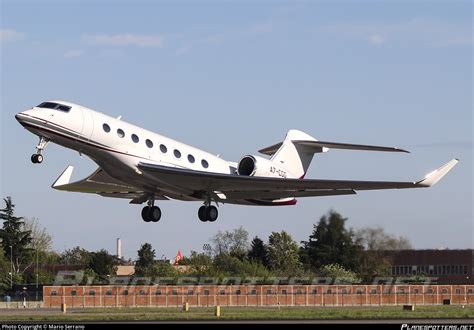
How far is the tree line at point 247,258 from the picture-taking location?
46.0 meters

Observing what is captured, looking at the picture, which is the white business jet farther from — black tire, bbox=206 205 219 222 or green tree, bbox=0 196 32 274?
green tree, bbox=0 196 32 274

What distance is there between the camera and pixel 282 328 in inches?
1256

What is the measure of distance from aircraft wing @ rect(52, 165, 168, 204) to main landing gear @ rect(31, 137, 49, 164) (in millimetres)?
3802

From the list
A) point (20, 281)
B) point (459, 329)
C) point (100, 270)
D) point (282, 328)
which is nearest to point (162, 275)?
point (100, 270)

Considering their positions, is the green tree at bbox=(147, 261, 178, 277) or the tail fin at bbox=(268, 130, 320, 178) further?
the green tree at bbox=(147, 261, 178, 277)

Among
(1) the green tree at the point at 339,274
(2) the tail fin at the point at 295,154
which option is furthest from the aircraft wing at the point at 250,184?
(1) the green tree at the point at 339,274

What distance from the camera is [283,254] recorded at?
58.1 meters

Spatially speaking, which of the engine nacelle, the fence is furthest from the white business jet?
the fence

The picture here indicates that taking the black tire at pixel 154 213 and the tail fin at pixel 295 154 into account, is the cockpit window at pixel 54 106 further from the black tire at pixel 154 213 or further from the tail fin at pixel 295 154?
the tail fin at pixel 295 154

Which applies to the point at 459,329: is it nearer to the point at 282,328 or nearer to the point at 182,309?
the point at 282,328

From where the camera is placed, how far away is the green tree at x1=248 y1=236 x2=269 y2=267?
2295 inches

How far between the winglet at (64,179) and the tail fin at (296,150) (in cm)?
779

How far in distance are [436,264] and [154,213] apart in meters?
17.1

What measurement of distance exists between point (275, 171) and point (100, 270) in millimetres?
29406
